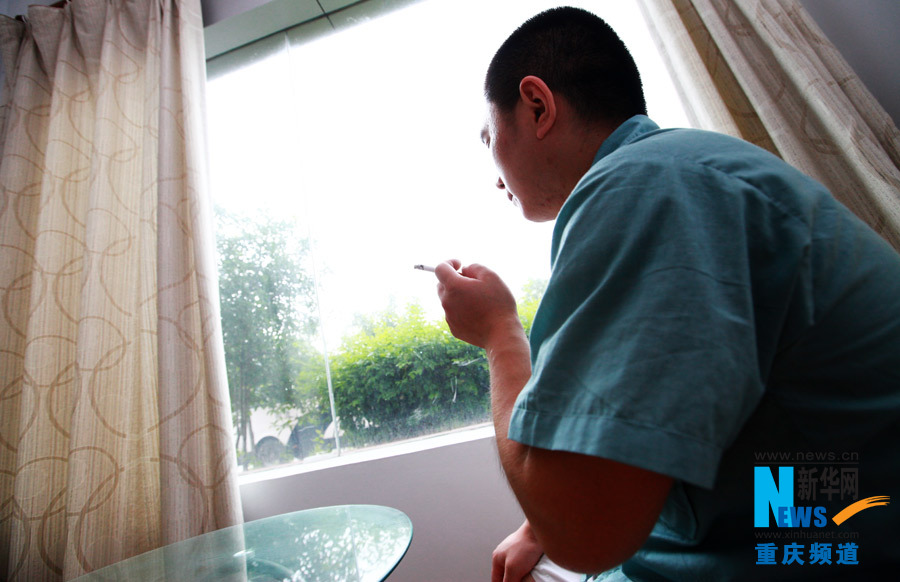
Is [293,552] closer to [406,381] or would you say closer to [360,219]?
[406,381]

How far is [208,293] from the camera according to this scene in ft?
3.90

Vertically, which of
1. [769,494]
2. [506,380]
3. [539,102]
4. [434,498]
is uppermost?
[539,102]

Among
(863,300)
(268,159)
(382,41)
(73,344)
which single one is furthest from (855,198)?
(73,344)

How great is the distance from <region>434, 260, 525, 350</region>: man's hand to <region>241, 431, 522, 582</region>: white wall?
613 mm

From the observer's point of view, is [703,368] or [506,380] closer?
[703,368]

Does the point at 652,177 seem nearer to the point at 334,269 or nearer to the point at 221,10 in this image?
the point at 334,269

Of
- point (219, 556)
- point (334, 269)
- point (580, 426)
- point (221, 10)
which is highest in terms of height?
point (221, 10)

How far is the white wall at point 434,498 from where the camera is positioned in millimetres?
1077

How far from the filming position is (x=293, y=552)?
2.44ft

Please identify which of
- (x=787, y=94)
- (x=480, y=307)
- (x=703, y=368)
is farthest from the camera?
(x=787, y=94)

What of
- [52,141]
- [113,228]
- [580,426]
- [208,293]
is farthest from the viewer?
[52,141]

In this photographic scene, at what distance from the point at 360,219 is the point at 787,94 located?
1.30 metres

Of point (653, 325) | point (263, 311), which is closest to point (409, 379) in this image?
point (263, 311)

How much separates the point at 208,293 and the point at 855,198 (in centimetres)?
166
